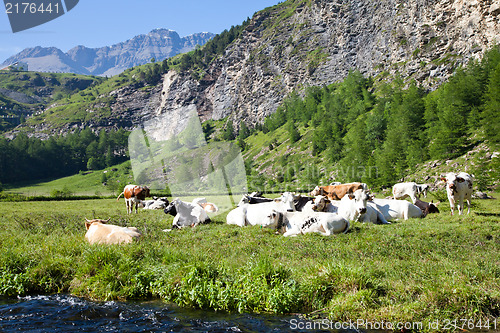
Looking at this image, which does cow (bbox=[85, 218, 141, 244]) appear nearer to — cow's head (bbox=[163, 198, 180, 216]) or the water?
the water

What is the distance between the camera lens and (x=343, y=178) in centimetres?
8850

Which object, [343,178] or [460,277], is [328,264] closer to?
[460,277]

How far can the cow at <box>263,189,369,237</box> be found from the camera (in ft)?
45.1

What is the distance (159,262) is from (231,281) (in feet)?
9.55

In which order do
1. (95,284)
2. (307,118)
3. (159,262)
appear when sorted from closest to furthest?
(95,284)
(159,262)
(307,118)

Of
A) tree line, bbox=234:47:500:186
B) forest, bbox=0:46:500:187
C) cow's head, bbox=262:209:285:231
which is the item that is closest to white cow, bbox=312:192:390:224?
cow's head, bbox=262:209:285:231

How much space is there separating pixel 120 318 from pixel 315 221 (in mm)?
8890

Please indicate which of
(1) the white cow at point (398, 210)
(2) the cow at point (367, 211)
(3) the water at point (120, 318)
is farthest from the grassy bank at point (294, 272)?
(1) the white cow at point (398, 210)

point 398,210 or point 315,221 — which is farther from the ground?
point 315,221

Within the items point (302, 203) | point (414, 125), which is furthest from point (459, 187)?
point (414, 125)

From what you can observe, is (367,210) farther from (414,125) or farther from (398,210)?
(414,125)

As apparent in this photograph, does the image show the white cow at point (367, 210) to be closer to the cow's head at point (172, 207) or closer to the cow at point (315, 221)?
the cow at point (315, 221)

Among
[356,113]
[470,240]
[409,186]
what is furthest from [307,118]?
[470,240]

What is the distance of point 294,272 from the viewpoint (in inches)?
330
